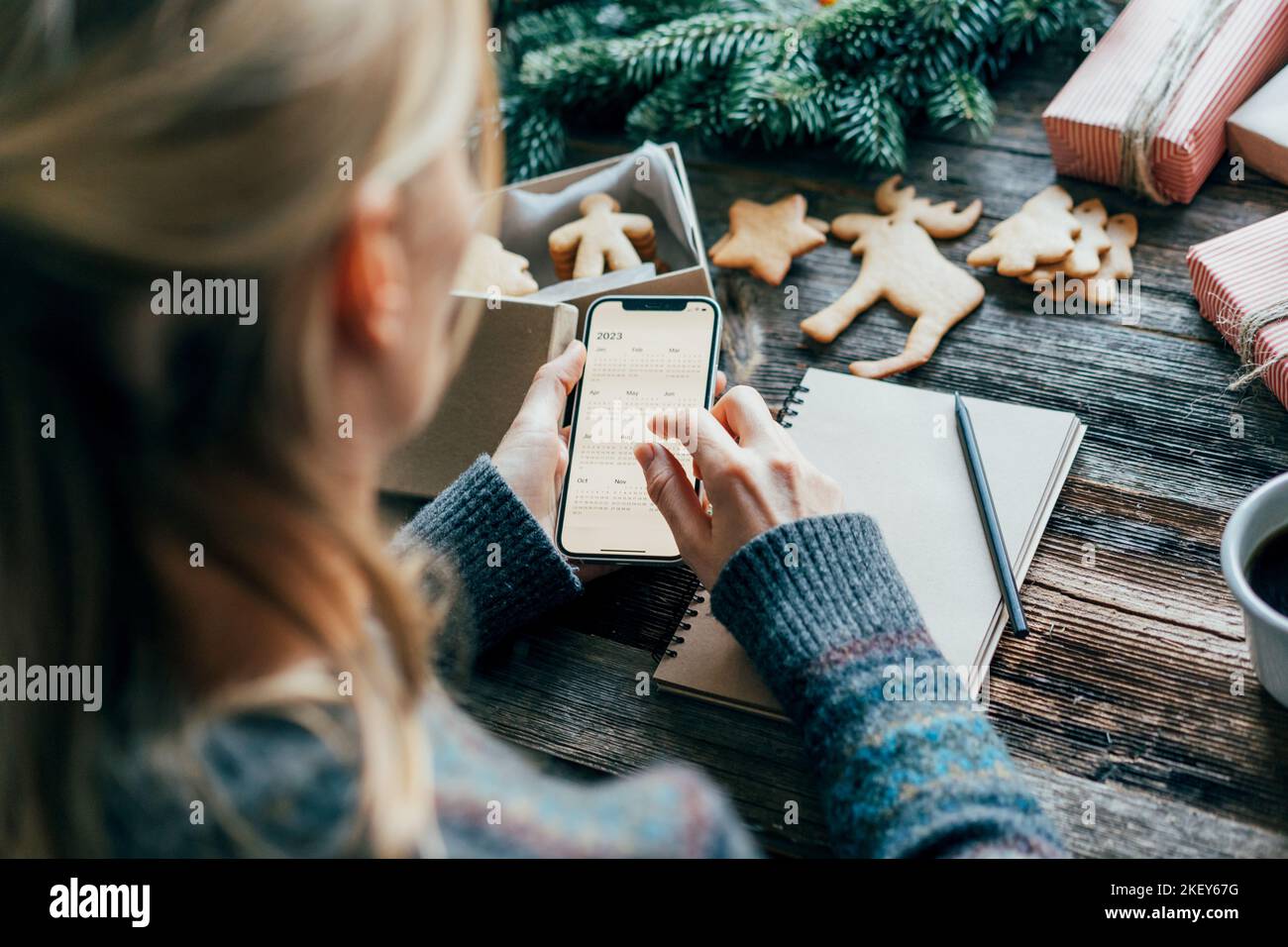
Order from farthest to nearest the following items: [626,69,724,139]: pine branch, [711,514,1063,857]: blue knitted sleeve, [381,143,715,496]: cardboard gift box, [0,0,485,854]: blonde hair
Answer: [626,69,724,139]: pine branch, [381,143,715,496]: cardboard gift box, [711,514,1063,857]: blue knitted sleeve, [0,0,485,854]: blonde hair

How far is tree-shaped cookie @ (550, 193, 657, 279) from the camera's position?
0.92 metres

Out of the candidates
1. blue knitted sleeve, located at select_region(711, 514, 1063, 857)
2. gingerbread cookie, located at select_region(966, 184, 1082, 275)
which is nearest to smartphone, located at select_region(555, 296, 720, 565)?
blue knitted sleeve, located at select_region(711, 514, 1063, 857)

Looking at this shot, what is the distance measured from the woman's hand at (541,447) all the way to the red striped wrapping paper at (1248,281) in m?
0.50

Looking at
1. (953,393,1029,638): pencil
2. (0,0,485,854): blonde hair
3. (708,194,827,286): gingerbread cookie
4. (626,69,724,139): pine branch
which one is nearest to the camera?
(0,0,485,854): blonde hair

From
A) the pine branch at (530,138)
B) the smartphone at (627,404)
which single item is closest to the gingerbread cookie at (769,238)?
the smartphone at (627,404)

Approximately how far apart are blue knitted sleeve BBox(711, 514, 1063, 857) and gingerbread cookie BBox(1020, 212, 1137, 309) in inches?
13.0

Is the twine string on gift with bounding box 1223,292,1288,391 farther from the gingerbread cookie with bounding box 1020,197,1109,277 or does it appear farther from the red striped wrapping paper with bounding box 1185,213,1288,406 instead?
the gingerbread cookie with bounding box 1020,197,1109,277

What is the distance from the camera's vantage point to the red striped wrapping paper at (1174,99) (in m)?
0.89

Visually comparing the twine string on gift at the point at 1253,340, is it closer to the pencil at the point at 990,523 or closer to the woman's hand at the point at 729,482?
the pencil at the point at 990,523

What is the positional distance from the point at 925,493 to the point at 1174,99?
1.46ft

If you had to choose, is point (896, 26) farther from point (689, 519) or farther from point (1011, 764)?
point (1011, 764)

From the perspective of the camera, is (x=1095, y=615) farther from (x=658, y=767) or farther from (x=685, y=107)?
(x=685, y=107)

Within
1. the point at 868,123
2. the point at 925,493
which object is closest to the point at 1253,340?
the point at 925,493
